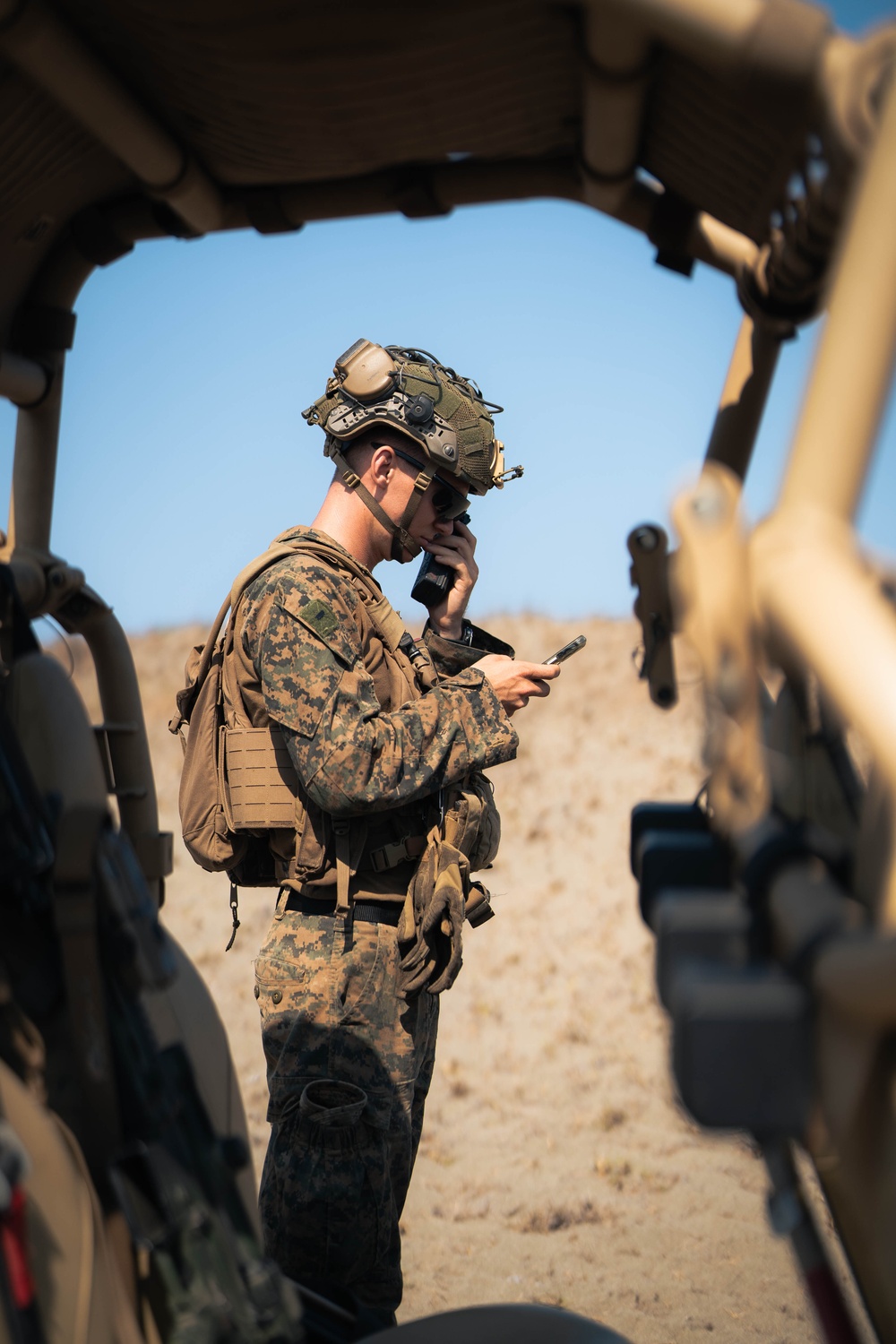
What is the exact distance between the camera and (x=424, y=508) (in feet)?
11.2

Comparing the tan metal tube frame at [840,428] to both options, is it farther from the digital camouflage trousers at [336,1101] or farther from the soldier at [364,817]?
the digital camouflage trousers at [336,1101]

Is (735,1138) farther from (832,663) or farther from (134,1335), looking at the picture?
(832,663)

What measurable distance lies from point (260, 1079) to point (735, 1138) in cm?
291

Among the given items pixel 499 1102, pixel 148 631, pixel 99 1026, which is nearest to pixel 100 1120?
pixel 99 1026

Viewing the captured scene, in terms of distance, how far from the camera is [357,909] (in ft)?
10.2

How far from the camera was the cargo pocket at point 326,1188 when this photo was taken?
2.92m

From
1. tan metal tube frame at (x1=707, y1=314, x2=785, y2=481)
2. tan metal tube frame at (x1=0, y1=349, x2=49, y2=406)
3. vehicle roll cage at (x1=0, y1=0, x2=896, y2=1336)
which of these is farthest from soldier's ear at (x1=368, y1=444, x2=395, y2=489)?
tan metal tube frame at (x1=707, y1=314, x2=785, y2=481)

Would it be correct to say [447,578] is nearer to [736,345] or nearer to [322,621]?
[322,621]

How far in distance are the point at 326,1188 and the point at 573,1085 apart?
4.77 m

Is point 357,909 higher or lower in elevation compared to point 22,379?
lower

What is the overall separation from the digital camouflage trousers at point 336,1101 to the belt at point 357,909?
23 mm

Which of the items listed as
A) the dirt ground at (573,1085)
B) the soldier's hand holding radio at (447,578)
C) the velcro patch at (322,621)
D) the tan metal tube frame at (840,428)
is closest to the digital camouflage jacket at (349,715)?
the velcro patch at (322,621)

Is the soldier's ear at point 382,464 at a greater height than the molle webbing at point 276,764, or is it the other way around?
the soldier's ear at point 382,464

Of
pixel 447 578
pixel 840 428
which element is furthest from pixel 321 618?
pixel 840 428
